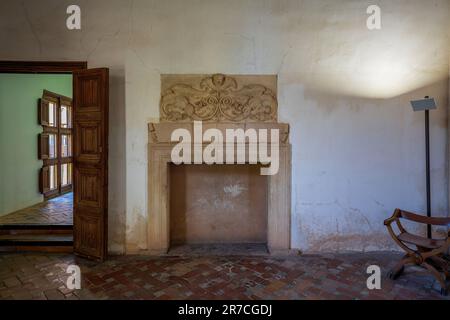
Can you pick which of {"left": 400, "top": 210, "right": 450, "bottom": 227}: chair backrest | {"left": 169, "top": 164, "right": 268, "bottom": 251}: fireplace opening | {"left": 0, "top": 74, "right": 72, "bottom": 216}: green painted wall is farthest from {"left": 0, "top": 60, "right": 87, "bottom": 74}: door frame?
{"left": 400, "top": 210, "right": 450, "bottom": 227}: chair backrest

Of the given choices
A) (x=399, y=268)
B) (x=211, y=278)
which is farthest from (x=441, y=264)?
(x=211, y=278)

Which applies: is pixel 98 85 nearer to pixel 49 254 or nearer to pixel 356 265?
pixel 49 254

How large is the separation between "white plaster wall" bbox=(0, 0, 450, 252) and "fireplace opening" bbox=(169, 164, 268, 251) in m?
0.57

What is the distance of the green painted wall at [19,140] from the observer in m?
5.11

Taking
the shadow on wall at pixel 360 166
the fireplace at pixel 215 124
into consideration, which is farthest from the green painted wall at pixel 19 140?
the shadow on wall at pixel 360 166

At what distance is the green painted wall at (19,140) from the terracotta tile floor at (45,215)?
0.75 ft

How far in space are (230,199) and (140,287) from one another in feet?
5.96

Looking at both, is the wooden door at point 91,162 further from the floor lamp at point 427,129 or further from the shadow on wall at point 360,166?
the floor lamp at point 427,129

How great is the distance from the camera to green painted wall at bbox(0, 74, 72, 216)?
5.11 m

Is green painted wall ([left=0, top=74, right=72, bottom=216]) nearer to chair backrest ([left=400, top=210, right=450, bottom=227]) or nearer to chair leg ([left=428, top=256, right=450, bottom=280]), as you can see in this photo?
chair backrest ([left=400, top=210, right=450, bottom=227])

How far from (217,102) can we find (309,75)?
1.37 meters

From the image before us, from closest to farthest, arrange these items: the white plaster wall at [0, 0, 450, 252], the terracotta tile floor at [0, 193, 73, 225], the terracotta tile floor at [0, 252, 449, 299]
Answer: the terracotta tile floor at [0, 252, 449, 299]
the white plaster wall at [0, 0, 450, 252]
the terracotta tile floor at [0, 193, 73, 225]
